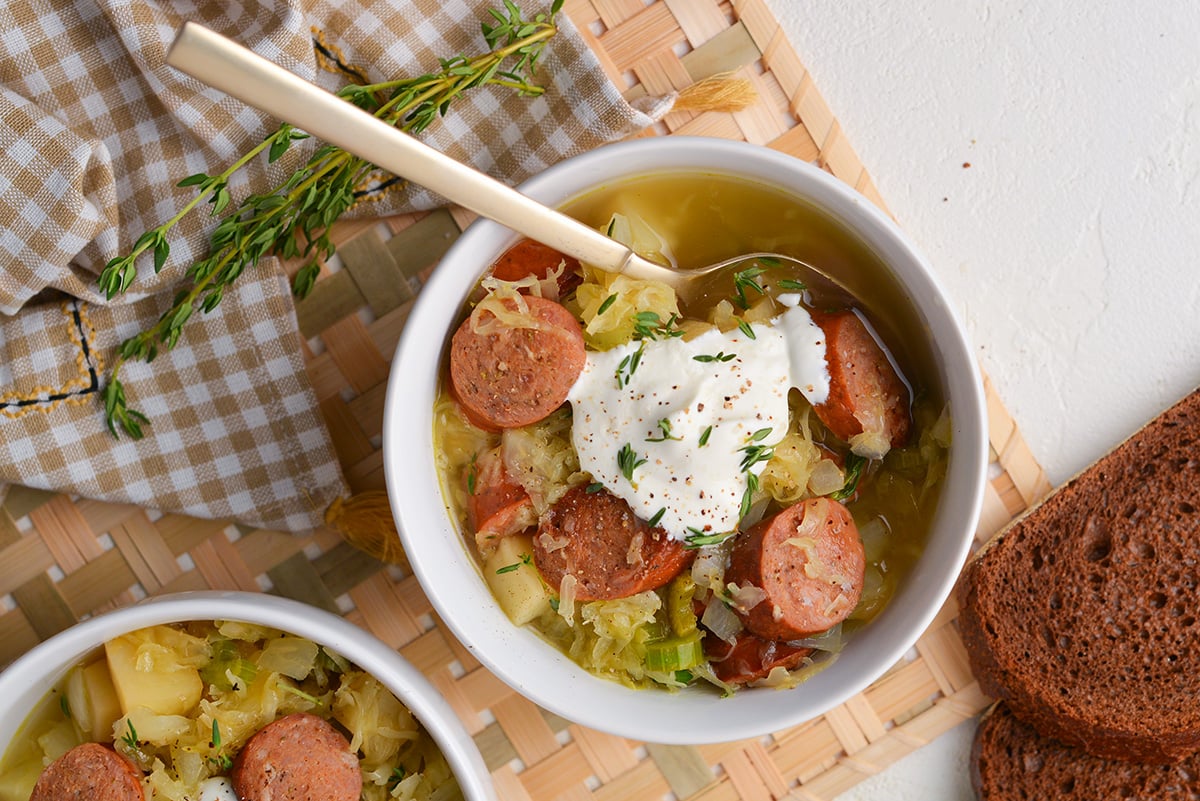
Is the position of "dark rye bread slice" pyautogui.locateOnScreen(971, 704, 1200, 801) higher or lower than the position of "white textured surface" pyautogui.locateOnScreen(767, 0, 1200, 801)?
lower

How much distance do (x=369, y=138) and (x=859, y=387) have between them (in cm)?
105

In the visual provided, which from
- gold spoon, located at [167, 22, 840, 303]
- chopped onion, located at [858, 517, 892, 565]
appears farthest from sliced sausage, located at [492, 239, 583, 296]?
chopped onion, located at [858, 517, 892, 565]

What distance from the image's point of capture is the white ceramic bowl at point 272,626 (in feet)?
6.41

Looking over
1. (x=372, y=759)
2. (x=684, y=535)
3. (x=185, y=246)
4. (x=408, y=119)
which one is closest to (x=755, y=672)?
Answer: (x=684, y=535)

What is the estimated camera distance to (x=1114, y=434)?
2.42 metres

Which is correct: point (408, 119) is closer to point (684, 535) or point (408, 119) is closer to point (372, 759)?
Result: point (684, 535)

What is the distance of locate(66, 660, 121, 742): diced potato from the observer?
2.16 metres

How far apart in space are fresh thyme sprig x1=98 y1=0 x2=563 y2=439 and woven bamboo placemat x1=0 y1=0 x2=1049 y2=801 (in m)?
0.16

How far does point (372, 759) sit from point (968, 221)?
1.85m

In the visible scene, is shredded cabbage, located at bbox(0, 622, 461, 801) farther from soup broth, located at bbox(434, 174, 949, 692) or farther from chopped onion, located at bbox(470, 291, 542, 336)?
chopped onion, located at bbox(470, 291, 542, 336)

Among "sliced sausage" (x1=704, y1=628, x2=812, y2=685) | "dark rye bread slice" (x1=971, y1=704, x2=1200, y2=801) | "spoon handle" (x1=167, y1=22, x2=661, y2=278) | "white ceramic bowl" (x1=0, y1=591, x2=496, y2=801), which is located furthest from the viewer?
"dark rye bread slice" (x1=971, y1=704, x2=1200, y2=801)

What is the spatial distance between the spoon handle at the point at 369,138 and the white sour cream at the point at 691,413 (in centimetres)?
23

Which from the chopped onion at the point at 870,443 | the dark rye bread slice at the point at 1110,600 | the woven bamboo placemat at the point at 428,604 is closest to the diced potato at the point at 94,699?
the woven bamboo placemat at the point at 428,604

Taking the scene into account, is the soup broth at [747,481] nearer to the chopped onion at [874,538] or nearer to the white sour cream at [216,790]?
the chopped onion at [874,538]
